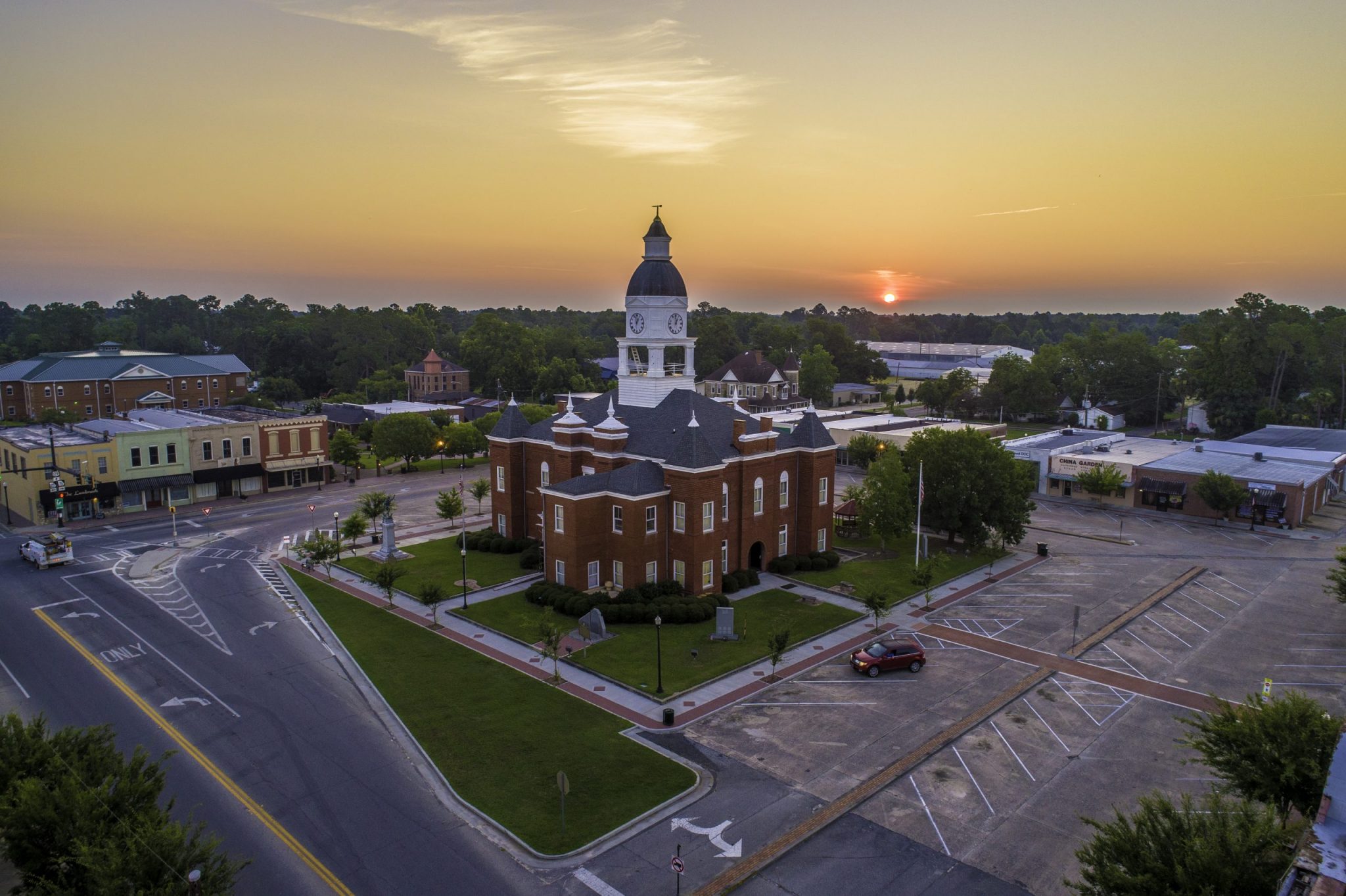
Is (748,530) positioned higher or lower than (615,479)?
lower

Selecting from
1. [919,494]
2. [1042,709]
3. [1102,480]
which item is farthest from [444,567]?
[1102,480]

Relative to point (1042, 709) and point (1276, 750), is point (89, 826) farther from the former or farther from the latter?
point (1042, 709)

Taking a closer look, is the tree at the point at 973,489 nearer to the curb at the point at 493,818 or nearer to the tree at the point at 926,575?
the tree at the point at 926,575

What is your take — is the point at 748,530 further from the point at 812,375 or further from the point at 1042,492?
the point at 812,375

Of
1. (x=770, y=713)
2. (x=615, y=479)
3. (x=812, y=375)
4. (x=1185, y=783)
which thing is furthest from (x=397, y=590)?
(x=812, y=375)

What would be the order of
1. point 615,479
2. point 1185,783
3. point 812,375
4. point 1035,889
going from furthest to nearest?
1. point 812,375
2. point 615,479
3. point 1185,783
4. point 1035,889
